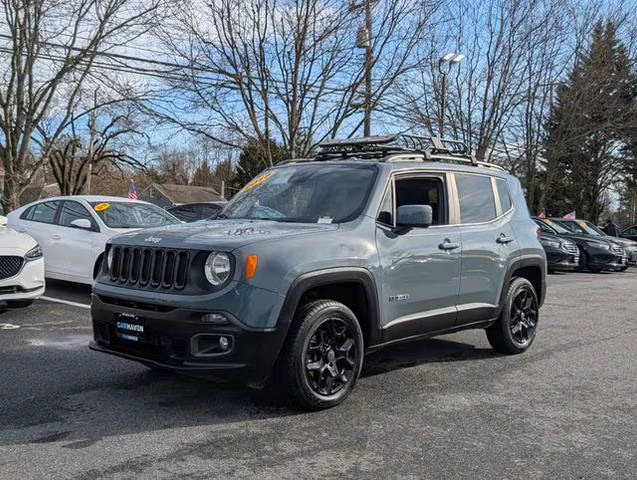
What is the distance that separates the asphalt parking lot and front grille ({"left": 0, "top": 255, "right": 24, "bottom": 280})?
103 cm

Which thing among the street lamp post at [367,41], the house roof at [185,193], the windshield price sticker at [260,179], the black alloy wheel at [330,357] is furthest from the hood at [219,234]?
the house roof at [185,193]

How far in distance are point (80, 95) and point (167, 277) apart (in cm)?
1665

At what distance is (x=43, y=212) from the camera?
34.1ft

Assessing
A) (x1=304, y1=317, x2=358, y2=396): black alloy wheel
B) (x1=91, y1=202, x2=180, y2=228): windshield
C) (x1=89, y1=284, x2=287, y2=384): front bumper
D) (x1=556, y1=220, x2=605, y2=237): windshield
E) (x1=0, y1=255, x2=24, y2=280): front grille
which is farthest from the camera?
(x1=556, y1=220, x2=605, y2=237): windshield

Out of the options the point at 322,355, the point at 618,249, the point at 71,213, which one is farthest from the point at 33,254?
the point at 618,249

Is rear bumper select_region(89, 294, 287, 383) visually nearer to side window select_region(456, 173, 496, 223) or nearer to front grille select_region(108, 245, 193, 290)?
front grille select_region(108, 245, 193, 290)

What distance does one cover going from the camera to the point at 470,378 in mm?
5672

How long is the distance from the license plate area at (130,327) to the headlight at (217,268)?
0.59 meters

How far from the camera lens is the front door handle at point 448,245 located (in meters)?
5.53

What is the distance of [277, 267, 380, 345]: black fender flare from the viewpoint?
4.30 metres

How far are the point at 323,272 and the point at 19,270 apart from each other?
189 inches

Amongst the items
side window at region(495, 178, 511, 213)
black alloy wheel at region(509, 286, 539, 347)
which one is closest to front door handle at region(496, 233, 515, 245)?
side window at region(495, 178, 511, 213)

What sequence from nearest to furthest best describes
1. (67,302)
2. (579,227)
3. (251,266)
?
(251,266)
(67,302)
(579,227)

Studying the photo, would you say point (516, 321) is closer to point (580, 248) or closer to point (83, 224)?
point (83, 224)
